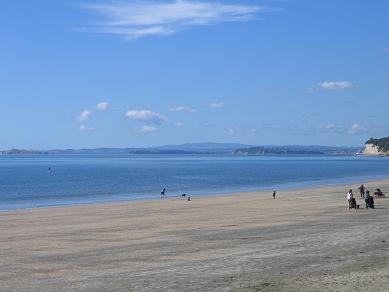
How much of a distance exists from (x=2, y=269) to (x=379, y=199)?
99.8 ft

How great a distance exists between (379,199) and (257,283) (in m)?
30.4

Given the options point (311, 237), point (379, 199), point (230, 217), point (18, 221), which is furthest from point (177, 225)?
point (379, 199)

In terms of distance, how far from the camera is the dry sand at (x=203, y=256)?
1231 cm

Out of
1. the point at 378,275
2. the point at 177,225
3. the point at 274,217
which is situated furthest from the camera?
the point at 274,217

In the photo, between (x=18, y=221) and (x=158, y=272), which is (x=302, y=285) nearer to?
(x=158, y=272)

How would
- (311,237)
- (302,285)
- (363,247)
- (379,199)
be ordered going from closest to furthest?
1. (302,285)
2. (363,247)
3. (311,237)
4. (379,199)

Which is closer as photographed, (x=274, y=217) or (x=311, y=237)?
(x=311, y=237)

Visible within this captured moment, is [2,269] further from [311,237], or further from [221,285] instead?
[311,237]

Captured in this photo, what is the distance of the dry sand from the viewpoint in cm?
1231

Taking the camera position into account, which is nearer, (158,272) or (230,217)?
(158,272)

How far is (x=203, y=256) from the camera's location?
16.1 metres

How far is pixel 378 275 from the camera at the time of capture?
12508 mm

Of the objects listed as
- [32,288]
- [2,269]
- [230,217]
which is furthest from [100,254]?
[230,217]

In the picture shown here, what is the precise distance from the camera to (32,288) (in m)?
12.3
